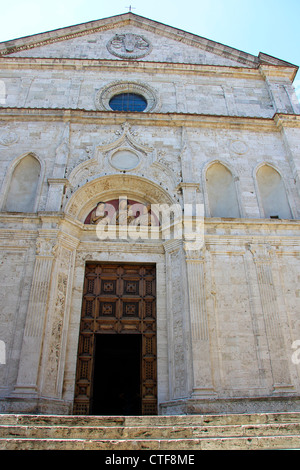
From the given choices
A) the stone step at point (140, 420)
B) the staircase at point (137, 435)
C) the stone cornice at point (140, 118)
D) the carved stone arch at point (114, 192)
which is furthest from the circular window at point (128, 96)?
the staircase at point (137, 435)

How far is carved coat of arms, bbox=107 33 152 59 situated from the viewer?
14680 millimetres

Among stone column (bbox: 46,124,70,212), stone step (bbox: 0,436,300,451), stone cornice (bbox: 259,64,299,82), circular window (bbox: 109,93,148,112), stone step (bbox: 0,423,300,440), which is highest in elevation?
stone cornice (bbox: 259,64,299,82)

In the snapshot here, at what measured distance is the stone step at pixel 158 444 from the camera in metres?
4.30

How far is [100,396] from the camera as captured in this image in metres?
12.2

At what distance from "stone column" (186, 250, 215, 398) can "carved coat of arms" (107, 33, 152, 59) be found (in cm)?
907

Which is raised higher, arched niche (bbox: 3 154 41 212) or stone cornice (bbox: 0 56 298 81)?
stone cornice (bbox: 0 56 298 81)

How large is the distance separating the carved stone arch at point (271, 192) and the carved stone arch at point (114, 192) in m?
2.84

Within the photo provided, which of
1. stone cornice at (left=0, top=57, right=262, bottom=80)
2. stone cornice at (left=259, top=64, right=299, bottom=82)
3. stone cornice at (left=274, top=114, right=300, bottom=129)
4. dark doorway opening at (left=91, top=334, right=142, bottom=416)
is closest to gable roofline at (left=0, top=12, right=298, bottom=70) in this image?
stone cornice at (left=259, top=64, right=299, bottom=82)

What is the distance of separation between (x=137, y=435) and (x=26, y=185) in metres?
8.46

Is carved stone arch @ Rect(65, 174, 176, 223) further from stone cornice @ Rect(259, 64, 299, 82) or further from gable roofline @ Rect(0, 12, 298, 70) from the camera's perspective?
gable roofline @ Rect(0, 12, 298, 70)

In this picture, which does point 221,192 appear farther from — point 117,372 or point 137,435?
point 137,435

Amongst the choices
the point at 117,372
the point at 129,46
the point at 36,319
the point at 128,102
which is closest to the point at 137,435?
the point at 36,319

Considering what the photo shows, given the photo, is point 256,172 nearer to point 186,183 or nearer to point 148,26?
point 186,183

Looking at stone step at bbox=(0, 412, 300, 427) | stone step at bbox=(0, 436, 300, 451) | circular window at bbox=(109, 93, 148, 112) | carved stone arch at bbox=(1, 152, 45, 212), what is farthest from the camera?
circular window at bbox=(109, 93, 148, 112)
